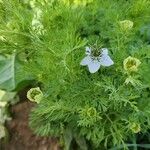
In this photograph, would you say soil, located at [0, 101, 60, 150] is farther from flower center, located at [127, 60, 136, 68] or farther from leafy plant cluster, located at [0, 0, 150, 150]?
flower center, located at [127, 60, 136, 68]

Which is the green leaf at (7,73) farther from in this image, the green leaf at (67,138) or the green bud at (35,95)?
the green bud at (35,95)

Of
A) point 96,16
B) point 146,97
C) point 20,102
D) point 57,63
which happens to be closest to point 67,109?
point 57,63

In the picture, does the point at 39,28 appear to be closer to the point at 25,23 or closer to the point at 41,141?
the point at 25,23

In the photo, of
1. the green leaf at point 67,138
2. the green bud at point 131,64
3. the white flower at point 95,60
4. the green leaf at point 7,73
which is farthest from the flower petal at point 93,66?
the green leaf at point 7,73

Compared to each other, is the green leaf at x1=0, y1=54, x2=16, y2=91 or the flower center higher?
the green leaf at x1=0, y1=54, x2=16, y2=91

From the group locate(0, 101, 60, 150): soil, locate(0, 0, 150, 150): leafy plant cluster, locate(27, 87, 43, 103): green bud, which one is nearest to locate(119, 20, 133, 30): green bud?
locate(0, 0, 150, 150): leafy plant cluster
